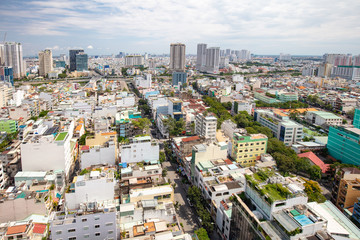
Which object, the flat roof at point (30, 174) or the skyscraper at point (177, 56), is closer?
the flat roof at point (30, 174)

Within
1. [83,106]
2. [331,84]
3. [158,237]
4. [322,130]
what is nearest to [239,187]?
[158,237]

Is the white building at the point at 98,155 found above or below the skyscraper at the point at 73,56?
below

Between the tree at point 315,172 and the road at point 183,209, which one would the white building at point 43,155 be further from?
the tree at point 315,172

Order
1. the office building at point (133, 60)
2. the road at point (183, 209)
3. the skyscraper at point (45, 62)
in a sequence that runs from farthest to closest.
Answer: the office building at point (133, 60) < the skyscraper at point (45, 62) < the road at point (183, 209)

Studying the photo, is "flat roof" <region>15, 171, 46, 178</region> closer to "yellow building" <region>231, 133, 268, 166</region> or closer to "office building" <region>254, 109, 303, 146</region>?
"yellow building" <region>231, 133, 268, 166</region>

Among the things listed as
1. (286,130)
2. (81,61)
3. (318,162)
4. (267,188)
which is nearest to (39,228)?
(267,188)

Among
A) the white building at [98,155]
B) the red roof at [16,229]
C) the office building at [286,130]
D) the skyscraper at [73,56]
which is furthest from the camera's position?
the skyscraper at [73,56]

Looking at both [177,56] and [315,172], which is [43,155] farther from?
[177,56]

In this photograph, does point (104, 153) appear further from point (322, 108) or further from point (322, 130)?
point (322, 108)

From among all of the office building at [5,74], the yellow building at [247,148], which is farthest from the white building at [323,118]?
the office building at [5,74]
